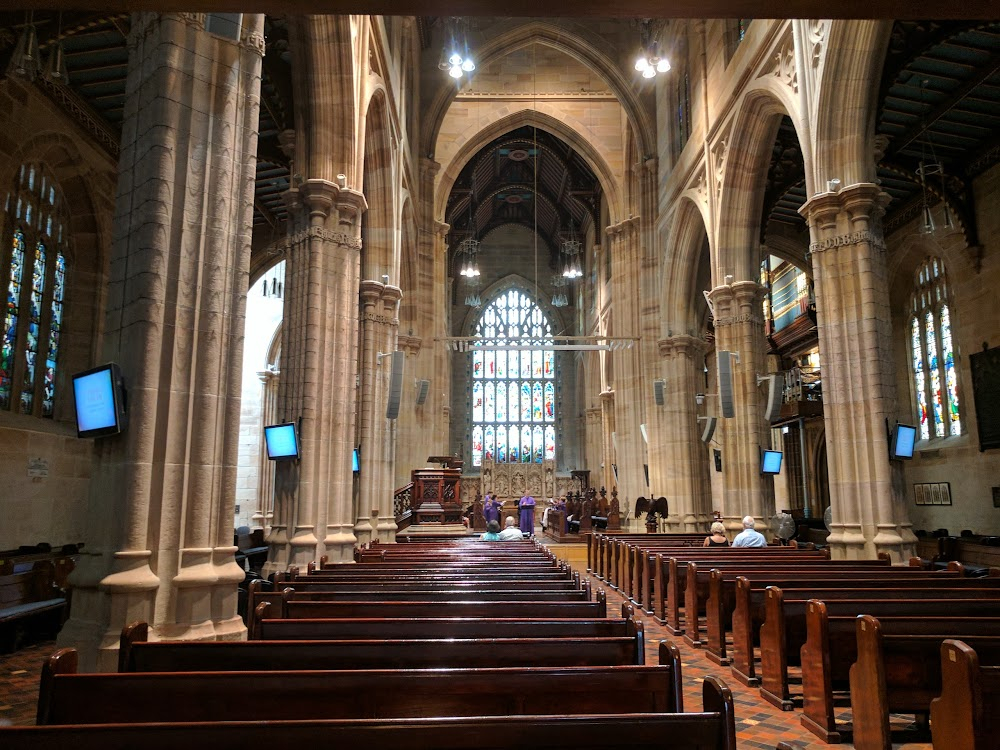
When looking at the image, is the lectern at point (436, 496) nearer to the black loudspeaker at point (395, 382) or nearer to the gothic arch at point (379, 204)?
the black loudspeaker at point (395, 382)

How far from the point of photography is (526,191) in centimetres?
3288

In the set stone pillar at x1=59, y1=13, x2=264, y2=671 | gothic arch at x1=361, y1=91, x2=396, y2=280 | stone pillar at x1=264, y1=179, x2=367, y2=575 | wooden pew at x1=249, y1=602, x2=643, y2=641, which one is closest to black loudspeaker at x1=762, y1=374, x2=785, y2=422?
gothic arch at x1=361, y1=91, x2=396, y2=280

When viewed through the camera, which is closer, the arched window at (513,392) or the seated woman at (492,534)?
the seated woman at (492,534)

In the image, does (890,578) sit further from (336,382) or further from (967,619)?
(336,382)

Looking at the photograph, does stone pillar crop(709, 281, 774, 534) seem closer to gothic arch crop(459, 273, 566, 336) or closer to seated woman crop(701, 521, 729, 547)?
seated woman crop(701, 521, 729, 547)

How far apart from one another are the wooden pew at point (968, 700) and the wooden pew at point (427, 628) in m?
1.37

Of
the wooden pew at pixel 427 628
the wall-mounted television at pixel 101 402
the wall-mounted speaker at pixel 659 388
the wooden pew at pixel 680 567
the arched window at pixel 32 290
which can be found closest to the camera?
the wooden pew at pixel 427 628

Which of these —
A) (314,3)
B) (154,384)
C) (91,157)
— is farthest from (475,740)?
(91,157)

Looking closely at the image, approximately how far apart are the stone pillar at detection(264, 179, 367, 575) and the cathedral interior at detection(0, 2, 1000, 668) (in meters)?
0.04

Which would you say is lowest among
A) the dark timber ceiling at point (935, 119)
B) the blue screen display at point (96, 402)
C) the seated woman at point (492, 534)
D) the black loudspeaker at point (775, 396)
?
the seated woman at point (492, 534)

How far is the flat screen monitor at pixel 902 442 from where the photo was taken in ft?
29.6

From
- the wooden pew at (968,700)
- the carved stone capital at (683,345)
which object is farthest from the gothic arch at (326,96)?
the carved stone capital at (683,345)

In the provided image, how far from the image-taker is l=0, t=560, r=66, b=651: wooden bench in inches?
267

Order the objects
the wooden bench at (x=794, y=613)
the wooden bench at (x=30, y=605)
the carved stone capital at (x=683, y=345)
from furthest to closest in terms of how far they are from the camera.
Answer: the carved stone capital at (x=683, y=345) → the wooden bench at (x=30, y=605) → the wooden bench at (x=794, y=613)
